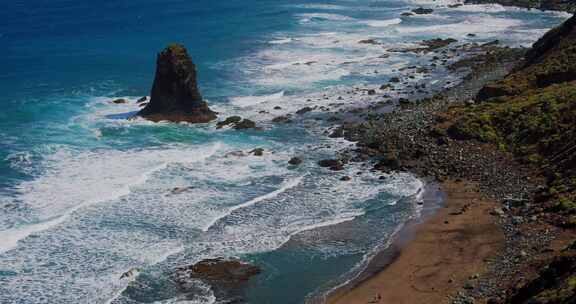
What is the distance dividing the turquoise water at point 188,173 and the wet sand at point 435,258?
1.40m

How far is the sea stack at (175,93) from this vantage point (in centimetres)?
6825

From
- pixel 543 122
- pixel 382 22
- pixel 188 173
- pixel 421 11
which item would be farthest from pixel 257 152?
pixel 421 11

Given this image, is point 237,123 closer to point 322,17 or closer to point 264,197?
point 264,197

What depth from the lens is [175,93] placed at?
69438 mm

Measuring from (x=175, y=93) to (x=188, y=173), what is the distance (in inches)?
696

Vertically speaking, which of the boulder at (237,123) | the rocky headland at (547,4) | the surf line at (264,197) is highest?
the rocky headland at (547,4)

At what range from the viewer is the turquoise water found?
38.2 meters

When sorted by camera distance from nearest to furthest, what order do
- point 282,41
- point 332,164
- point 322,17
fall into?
point 332,164 → point 282,41 → point 322,17

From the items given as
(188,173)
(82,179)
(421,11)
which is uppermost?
(421,11)

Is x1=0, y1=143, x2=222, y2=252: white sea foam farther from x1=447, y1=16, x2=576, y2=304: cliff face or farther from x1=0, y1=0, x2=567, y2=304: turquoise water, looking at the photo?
x1=447, y1=16, x2=576, y2=304: cliff face

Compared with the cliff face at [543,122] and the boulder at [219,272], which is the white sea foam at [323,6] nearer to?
the cliff face at [543,122]

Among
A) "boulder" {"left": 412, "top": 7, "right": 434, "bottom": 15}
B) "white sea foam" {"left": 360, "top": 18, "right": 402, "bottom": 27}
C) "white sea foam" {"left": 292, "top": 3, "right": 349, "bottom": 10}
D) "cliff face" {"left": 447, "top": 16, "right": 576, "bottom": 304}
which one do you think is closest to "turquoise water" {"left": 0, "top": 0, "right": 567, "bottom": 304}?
"white sea foam" {"left": 360, "top": 18, "right": 402, "bottom": 27}

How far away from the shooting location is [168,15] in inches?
5551

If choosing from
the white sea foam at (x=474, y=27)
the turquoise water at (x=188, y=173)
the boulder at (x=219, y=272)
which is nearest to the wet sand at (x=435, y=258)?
the turquoise water at (x=188, y=173)
